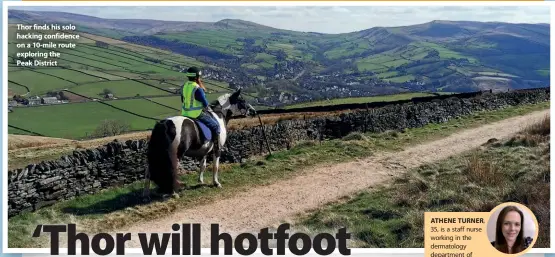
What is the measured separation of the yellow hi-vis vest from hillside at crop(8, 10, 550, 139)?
12.1ft

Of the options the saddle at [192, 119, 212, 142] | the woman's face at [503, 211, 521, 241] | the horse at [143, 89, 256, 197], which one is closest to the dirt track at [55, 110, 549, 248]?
the horse at [143, 89, 256, 197]

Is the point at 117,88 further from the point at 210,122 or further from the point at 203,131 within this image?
the point at 203,131

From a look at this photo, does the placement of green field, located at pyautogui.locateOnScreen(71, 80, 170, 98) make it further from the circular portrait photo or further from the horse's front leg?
the circular portrait photo

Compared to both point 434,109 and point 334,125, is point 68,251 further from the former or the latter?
point 434,109

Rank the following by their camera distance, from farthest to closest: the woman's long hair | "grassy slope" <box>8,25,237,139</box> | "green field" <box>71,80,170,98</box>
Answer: "green field" <box>71,80,170,98</box>, "grassy slope" <box>8,25,237,139</box>, the woman's long hair

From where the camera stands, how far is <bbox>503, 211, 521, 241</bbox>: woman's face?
7.61 meters

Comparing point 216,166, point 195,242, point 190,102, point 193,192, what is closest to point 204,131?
point 190,102

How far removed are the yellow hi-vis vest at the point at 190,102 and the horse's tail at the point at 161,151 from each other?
1.90ft

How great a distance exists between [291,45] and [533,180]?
1111 centimetres

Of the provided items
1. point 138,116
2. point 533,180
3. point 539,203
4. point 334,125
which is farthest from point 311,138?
point 539,203

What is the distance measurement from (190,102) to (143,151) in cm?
226

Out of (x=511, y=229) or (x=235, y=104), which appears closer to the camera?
(x=511, y=229)

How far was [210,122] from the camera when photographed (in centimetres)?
976

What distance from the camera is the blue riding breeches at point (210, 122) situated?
31.6ft
